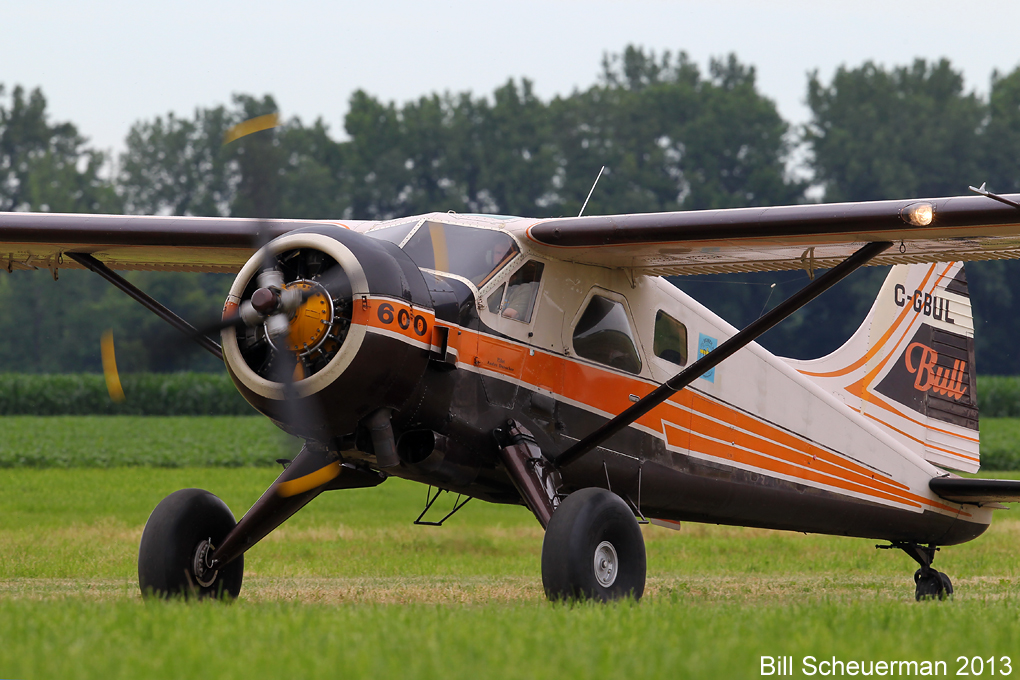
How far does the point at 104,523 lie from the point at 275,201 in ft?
41.7

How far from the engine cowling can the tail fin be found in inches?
256

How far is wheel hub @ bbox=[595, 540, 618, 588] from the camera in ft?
26.8

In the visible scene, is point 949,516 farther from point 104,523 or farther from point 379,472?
point 104,523

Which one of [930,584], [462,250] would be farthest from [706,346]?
[930,584]

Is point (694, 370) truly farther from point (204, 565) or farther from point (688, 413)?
point (204, 565)

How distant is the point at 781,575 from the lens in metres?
15.1

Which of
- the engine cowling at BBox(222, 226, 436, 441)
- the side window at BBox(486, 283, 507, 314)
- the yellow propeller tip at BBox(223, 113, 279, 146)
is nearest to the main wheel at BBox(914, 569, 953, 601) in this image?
the side window at BBox(486, 283, 507, 314)

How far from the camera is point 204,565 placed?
9.12 m

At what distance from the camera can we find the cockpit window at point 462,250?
28.6 feet

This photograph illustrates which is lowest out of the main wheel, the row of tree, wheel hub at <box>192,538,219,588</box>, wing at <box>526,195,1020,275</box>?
the main wheel

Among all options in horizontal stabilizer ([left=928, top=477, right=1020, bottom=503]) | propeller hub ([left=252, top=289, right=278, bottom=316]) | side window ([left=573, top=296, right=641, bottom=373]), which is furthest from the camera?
horizontal stabilizer ([left=928, top=477, right=1020, bottom=503])

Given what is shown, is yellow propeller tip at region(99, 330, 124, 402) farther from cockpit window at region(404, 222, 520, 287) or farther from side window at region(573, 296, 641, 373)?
side window at region(573, 296, 641, 373)

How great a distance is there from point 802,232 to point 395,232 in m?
3.19

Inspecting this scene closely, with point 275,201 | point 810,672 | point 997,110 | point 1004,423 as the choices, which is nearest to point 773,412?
point 275,201
